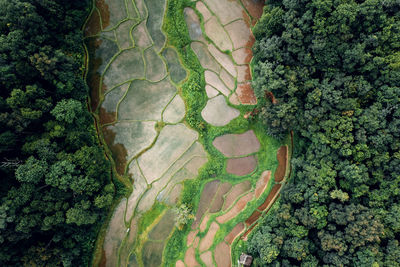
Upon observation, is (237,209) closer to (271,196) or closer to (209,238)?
(271,196)

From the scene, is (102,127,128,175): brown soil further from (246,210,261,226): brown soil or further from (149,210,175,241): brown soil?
(246,210,261,226): brown soil

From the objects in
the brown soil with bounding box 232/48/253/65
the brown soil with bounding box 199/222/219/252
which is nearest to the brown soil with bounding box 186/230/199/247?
the brown soil with bounding box 199/222/219/252

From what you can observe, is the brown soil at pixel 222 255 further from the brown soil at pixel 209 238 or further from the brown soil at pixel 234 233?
the brown soil at pixel 209 238

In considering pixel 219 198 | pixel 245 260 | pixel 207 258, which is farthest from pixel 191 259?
pixel 219 198

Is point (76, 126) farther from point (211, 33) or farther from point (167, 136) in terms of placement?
point (211, 33)

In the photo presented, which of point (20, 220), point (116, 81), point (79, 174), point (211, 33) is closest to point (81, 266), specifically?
point (20, 220)

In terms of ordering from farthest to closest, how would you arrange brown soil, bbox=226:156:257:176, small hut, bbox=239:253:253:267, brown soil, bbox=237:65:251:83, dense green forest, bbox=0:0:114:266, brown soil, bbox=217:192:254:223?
brown soil, bbox=237:65:251:83 → brown soil, bbox=226:156:257:176 → brown soil, bbox=217:192:254:223 → small hut, bbox=239:253:253:267 → dense green forest, bbox=0:0:114:266
